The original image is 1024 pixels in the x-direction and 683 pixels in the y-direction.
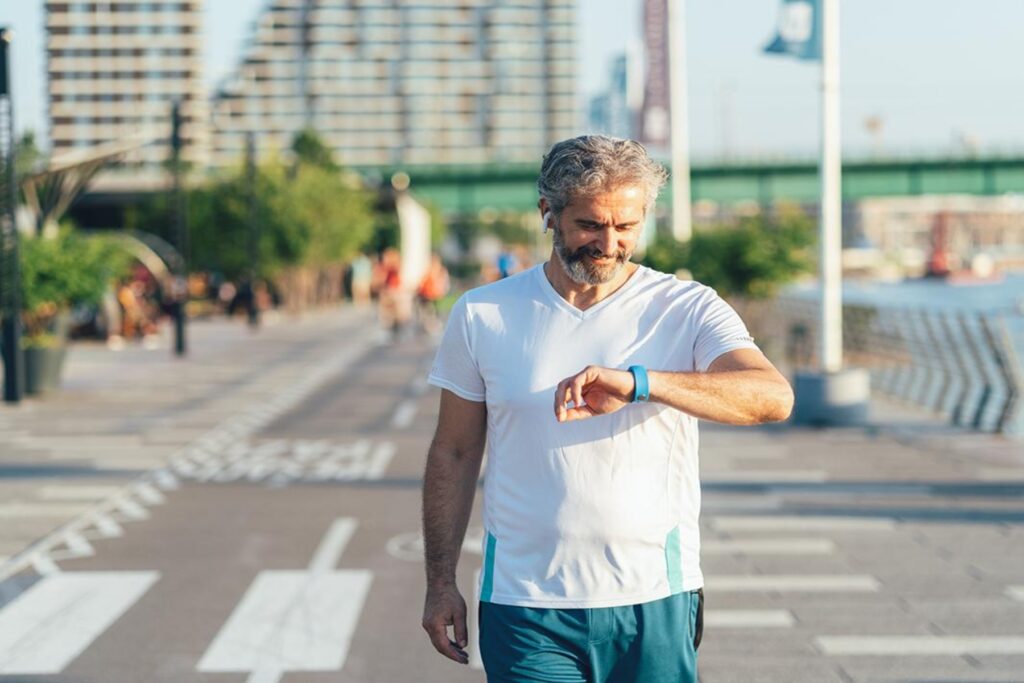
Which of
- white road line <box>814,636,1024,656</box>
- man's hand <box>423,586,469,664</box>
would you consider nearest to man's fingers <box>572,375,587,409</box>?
man's hand <box>423,586,469,664</box>

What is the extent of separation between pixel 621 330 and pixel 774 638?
14.1ft

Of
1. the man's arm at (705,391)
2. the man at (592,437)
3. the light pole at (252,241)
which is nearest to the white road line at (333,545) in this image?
the man at (592,437)

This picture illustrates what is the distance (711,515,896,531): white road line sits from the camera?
10508 millimetres

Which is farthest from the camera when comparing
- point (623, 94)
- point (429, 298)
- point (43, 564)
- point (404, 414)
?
point (429, 298)

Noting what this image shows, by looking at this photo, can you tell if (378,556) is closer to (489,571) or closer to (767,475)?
(767,475)

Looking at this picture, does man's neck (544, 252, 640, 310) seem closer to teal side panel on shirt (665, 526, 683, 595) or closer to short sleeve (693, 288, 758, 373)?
short sleeve (693, 288, 758, 373)

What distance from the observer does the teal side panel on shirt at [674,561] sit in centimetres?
344

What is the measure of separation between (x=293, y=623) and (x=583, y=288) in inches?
185

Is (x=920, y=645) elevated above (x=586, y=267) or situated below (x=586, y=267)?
below

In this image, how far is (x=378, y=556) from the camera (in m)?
9.59

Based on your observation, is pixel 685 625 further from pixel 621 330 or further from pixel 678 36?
pixel 678 36

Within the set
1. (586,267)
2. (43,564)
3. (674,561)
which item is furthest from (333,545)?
(586,267)

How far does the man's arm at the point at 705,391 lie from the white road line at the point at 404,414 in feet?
46.9

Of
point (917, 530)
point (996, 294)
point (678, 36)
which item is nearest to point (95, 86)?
point (996, 294)
